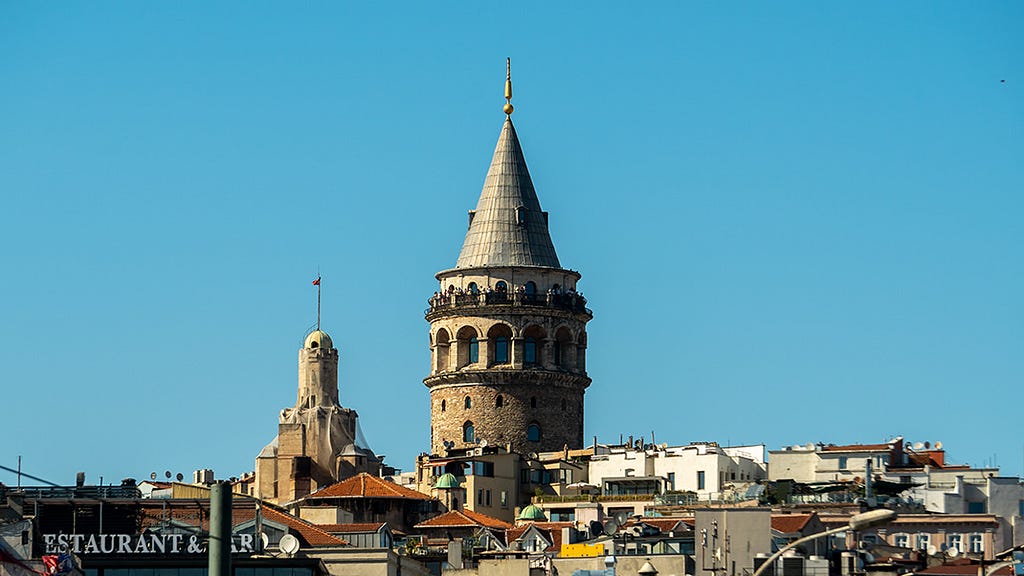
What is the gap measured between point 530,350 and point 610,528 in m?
34.3

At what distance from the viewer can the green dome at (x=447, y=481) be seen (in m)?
133

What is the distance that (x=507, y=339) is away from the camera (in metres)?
142

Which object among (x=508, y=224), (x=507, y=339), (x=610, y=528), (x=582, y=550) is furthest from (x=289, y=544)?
(x=508, y=224)

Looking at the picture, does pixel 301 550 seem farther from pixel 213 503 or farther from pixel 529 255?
pixel 529 255

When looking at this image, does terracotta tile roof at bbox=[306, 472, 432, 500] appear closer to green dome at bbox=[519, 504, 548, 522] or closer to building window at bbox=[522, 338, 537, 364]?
green dome at bbox=[519, 504, 548, 522]

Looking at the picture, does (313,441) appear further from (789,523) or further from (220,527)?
(220,527)

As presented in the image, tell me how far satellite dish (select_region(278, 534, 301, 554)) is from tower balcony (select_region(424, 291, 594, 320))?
60777 mm

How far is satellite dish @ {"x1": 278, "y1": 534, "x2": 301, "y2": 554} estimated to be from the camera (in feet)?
263

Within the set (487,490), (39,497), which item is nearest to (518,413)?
(487,490)

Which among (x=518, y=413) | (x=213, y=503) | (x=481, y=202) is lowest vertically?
(x=213, y=503)

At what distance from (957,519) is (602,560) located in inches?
859

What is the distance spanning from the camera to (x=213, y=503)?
37344 mm

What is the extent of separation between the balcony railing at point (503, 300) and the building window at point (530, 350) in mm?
1841

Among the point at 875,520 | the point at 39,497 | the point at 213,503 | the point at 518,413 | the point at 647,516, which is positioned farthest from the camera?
the point at 518,413
